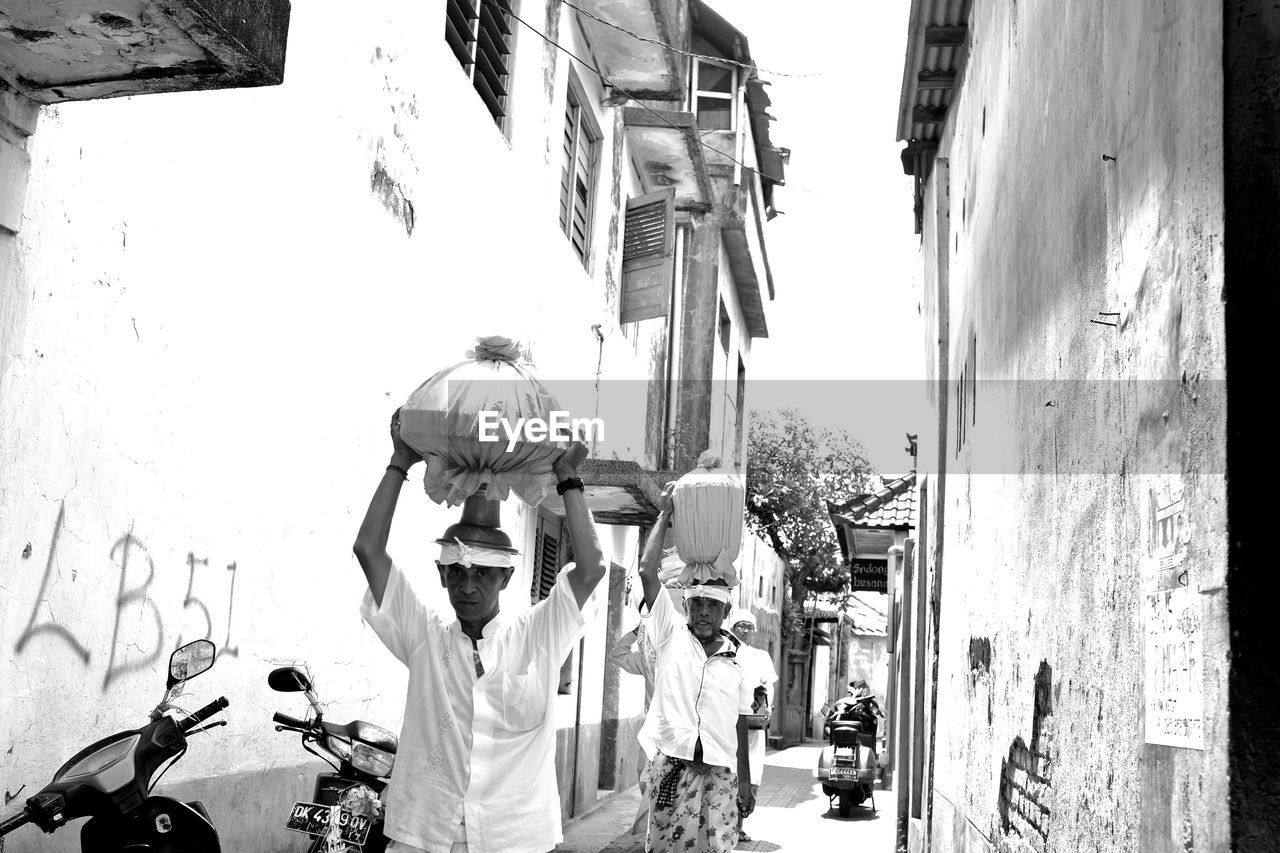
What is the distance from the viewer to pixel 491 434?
4250 mm

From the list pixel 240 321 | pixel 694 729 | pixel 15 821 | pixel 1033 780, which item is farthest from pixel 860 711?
pixel 15 821

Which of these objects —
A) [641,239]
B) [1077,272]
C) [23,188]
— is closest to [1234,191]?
[1077,272]

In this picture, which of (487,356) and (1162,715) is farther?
Answer: (487,356)

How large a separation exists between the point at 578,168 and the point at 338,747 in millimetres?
9131

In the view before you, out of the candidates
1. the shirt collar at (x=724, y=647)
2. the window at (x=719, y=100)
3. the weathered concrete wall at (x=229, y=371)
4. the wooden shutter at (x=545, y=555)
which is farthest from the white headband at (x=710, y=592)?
the window at (x=719, y=100)

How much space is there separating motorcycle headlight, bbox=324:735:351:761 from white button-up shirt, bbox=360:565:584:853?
0.85 m

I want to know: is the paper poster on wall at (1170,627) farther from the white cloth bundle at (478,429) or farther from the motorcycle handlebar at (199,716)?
the motorcycle handlebar at (199,716)

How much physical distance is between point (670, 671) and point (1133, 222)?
4.62 m

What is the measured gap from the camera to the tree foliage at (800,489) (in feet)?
115

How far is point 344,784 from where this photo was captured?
4840 millimetres

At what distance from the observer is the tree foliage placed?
35156 mm

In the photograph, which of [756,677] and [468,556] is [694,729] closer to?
[468,556]

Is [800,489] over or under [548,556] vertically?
over

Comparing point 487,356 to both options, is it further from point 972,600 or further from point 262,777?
point 972,600
